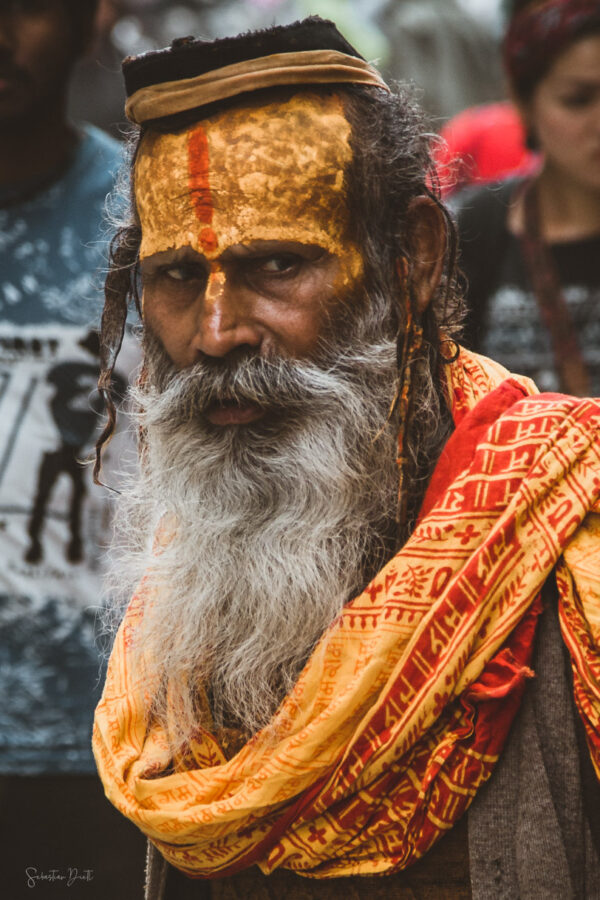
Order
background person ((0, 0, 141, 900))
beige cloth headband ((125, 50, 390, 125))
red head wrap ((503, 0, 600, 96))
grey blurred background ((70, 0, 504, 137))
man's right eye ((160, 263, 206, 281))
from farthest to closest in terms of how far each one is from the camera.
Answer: grey blurred background ((70, 0, 504, 137))
red head wrap ((503, 0, 600, 96))
background person ((0, 0, 141, 900))
man's right eye ((160, 263, 206, 281))
beige cloth headband ((125, 50, 390, 125))

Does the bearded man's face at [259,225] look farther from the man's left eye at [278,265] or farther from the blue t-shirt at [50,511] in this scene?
the blue t-shirt at [50,511]

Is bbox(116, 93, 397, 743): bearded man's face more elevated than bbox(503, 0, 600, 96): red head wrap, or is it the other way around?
bbox(503, 0, 600, 96): red head wrap

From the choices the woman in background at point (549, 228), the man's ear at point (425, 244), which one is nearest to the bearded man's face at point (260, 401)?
the man's ear at point (425, 244)

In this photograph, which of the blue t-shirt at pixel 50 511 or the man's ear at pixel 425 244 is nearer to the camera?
the man's ear at pixel 425 244

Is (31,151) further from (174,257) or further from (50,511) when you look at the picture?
(174,257)

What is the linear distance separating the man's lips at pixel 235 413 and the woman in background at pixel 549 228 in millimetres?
1520

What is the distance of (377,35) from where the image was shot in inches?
303

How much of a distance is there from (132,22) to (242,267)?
5.82 m

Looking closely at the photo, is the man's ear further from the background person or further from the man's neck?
the man's neck

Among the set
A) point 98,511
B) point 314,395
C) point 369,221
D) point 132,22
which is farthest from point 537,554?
point 132,22

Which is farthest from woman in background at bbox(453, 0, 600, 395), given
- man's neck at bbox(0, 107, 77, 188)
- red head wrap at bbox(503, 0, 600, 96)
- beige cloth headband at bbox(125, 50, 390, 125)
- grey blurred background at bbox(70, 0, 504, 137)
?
grey blurred background at bbox(70, 0, 504, 137)

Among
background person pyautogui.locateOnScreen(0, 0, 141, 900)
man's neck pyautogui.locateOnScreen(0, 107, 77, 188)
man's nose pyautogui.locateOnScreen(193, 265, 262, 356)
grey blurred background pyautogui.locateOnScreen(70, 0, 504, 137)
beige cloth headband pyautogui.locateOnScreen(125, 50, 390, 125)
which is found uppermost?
grey blurred background pyautogui.locateOnScreen(70, 0, 504, 137)

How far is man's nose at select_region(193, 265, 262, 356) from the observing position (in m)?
2.17

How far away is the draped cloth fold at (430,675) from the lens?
6.37 ft
